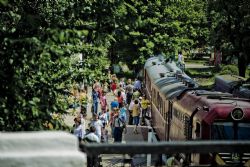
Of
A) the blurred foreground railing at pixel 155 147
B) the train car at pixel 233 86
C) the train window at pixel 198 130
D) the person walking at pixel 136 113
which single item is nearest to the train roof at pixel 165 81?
the person walking at pixel 136 113

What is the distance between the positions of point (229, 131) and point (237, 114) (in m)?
0.47

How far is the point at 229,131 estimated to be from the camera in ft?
47.8

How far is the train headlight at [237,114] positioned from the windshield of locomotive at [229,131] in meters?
0.15

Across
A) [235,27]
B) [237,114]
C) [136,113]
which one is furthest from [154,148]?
[235,27]

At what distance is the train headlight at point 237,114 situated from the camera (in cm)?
1466

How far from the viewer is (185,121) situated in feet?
54.6

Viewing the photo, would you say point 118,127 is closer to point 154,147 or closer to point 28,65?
point 28,65

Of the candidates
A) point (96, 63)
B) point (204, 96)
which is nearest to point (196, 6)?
point (204, 96)

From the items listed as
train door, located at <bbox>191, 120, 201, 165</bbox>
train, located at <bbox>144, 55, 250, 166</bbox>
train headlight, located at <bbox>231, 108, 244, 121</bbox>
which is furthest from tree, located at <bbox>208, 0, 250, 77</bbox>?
train headlight, located at <bbox>231, 108, 244, 121</bbox>

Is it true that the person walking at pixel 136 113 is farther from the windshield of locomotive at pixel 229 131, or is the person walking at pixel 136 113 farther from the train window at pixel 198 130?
the windshield of locomotive at pixel 229 131

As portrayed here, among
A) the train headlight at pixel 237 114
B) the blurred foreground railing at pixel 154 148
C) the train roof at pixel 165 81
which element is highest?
the blurred foreground railing at pixel 154 148

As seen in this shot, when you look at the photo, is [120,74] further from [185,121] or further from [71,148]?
[71,148]

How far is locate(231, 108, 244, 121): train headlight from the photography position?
1466 cm

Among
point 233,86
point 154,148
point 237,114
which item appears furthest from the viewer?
point 233,86
